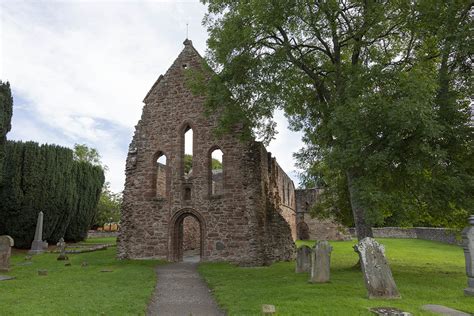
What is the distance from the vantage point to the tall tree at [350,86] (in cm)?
1002

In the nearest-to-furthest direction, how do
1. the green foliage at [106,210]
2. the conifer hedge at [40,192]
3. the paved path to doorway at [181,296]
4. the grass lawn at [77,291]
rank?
→ 1. the grass lawn at [77,291]
2. the paved path to doorway at [181,296]
3. the conifer hedge at [40,192]
4. the green foliage at [106,210]

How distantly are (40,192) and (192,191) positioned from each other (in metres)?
12.3

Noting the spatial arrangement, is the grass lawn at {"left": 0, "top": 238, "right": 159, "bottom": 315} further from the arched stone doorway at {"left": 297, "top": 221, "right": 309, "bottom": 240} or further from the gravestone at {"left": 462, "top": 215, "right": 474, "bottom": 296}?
the arched stone doorway at {"left": 297, "top": 221, "right": 309, "bottom": 240}

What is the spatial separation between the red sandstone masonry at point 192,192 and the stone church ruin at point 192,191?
42 mm

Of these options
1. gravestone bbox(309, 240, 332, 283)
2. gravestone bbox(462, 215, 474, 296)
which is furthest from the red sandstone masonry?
gravestone bbox(462, 215, 474, 296)

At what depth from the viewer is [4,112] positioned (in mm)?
21219

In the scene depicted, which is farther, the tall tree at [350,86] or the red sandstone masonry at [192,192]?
the red sandstone masonry at [192,192]

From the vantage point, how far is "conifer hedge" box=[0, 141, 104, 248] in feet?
73.5

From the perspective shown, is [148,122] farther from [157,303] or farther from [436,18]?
[436,18]

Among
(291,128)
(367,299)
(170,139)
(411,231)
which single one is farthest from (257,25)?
(411,231)

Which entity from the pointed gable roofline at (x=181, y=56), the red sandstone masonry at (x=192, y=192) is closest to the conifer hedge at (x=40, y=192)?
the red sandstone masonry at (x=192, y=192)

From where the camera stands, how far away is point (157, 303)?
8.38 meters

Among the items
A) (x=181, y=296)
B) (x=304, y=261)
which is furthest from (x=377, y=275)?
(x=304, y=261)

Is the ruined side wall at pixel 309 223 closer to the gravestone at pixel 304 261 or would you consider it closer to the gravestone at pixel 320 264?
the gravestone at pixel 304 261
